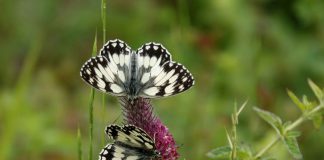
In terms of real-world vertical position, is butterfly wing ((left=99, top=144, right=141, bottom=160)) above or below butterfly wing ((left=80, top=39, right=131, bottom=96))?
below

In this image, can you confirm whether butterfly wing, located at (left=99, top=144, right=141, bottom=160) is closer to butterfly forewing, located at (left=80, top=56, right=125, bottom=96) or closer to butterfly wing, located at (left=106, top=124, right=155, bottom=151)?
butterfly wing, located at (left=106, top=124, right=155, bottom=151)

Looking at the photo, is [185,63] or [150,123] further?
[185,63]

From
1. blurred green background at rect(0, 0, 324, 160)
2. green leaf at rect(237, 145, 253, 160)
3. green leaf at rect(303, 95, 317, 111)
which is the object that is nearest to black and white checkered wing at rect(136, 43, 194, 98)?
green leaf at rect(237, 145, 253, 160)

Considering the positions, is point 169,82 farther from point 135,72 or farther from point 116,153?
point 116,153

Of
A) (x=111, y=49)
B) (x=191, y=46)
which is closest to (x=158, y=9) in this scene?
(x=191, y=46)

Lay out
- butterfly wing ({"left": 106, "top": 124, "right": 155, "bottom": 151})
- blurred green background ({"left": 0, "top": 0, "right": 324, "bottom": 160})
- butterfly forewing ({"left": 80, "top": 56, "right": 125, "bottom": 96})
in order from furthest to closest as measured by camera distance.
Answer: blurred green background ({"left": 0, "top": 0, "right": 324, "bottom": 160})
butterfly forewing ({"left": 80, "top": 56, "right": 125, "bottom": 96})
butterfly wing ({"left": 106, "top": 124, "right": 155, "bottom": 151})

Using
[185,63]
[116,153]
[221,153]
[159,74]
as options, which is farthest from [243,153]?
[185,63]

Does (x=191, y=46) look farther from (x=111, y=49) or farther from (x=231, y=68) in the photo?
(x=111, y=49)

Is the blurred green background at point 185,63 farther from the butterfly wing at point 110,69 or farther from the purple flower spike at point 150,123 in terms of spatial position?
the purple flower spike at point 150,123
